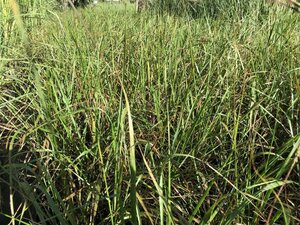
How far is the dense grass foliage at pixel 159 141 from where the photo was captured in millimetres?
703

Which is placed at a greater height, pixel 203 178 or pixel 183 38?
pixel 183 38

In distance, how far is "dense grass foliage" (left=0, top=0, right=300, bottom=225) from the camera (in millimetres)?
703

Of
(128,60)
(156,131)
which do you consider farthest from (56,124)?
(128,60)

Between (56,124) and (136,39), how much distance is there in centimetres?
89

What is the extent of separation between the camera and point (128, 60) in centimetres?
144

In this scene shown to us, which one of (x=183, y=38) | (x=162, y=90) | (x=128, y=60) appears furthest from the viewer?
(x=183, y=38)

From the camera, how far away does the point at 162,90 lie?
1.22 m

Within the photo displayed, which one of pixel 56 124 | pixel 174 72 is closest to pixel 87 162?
pixel 56 124

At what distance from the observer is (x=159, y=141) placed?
1.01 meters

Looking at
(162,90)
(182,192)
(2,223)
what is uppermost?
(162,90)

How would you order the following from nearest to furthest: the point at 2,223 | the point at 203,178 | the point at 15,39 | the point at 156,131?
the point at 203,178 < the point at 2,223 < the point at 156,131 < the point at 15,39

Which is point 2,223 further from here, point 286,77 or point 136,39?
point 136,39

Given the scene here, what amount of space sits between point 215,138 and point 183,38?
838 millimetres

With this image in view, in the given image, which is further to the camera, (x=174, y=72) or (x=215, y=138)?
(x=174, y=72)
